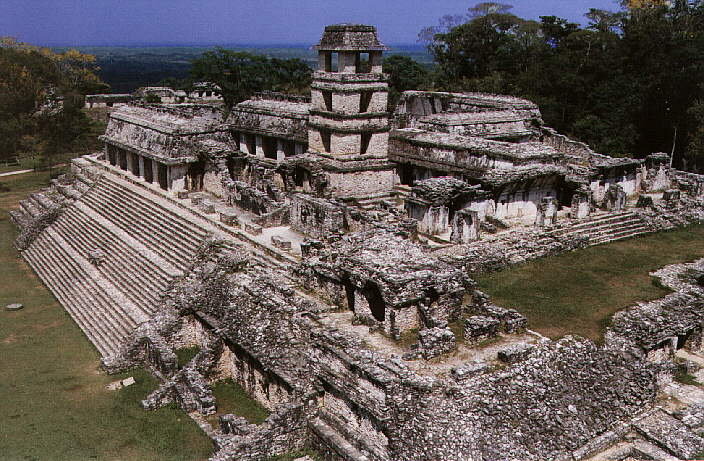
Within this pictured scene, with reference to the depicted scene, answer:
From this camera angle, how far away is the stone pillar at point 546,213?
21.7m

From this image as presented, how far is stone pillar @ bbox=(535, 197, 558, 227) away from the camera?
2169cm

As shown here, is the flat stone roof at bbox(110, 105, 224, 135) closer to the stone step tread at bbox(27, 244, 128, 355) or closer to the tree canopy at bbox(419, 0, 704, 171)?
the stone step tread at bbox(27, 244, 128, 355)

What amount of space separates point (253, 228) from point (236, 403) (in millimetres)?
6861

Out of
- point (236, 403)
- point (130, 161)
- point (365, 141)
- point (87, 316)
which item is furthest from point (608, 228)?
point (130, 161)

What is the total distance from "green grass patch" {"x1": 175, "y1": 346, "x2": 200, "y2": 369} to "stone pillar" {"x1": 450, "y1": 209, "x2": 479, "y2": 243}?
27.9 feet

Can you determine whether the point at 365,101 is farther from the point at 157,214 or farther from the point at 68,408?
the point at 68,408

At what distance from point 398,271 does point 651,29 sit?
32.8 metres

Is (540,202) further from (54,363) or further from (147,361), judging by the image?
(54,363)

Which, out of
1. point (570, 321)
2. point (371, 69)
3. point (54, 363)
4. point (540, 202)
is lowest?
point (54, 363)

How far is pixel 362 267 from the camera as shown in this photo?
14.3 m

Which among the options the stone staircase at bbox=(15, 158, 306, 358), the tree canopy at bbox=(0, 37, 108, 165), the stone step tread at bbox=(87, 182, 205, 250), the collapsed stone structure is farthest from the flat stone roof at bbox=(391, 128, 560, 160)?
the tree canopy at bbox=(0, 37, 108, 165)

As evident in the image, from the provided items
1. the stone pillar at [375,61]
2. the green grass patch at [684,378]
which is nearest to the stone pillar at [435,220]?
the stone pillar at [375,61]

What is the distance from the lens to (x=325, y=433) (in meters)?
12.8

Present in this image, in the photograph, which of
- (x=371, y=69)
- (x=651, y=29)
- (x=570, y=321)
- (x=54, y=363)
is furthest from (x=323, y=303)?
(x=651, y=29)
